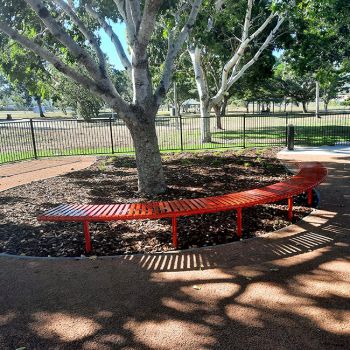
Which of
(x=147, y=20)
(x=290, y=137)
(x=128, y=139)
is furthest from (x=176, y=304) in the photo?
(x=128, y=139)

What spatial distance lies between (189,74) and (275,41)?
21.1ft

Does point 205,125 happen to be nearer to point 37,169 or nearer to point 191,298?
point 37,169

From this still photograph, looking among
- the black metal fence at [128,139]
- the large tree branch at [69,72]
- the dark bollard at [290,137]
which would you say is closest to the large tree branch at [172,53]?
the large tree branch at [69,72]

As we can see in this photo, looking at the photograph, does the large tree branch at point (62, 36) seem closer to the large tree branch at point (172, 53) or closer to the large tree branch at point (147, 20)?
the large tree branch at point (147, 20)

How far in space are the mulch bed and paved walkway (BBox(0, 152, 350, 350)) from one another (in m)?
0.39

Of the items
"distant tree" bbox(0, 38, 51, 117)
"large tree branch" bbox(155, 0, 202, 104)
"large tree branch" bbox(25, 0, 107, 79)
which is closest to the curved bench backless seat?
"large tree branch" bbox(25, 0, 107, 79)

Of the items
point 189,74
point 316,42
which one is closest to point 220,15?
point 316,42

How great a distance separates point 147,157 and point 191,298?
13.5 ft

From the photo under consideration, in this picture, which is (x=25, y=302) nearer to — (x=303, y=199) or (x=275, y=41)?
(x=303, y=199)

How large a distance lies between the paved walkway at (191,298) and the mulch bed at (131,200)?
39 cm

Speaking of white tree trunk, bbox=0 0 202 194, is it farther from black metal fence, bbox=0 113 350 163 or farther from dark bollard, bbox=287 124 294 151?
dark bollard, bbox=287 124 294 151

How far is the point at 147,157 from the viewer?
7.50 m

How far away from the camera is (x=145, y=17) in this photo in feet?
21.4

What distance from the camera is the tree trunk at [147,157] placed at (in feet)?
24.0
